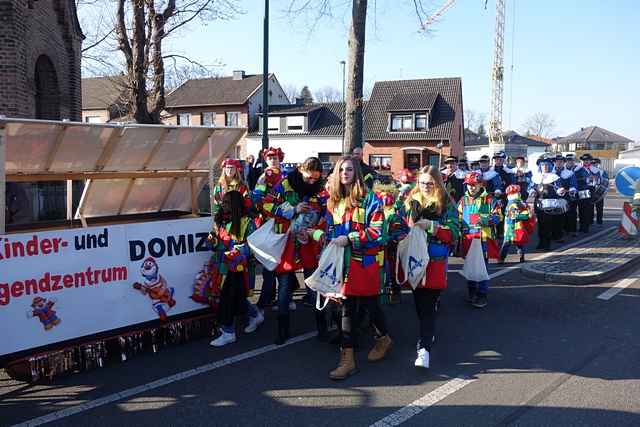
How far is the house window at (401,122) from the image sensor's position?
129 feet

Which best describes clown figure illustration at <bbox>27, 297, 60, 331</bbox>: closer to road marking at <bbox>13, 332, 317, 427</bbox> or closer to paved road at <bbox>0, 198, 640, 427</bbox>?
paved road at <bbox>0, 198, 640, 427</bbox>

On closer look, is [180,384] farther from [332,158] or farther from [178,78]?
[332,158]

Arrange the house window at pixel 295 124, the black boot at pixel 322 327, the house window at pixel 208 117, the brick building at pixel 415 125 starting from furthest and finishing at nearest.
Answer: the house window at pixel 208 117, the house window at pixel 295 124, the brick building at pixel 415 125, the black boot at pixel 322 327

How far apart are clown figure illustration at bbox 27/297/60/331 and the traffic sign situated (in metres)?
10.8

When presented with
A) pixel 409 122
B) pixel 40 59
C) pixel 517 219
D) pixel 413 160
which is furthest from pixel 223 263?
pixel 409 122

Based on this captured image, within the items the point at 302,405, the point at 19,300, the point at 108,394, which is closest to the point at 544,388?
the point at 302,405

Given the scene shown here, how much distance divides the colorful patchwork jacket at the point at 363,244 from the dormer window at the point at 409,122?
117 feet

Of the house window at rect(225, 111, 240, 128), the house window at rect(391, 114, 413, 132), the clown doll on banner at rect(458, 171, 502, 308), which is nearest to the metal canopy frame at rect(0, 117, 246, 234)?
the clown doll on banner at rect(458, 171, 502, 308)

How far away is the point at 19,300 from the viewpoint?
165 inches

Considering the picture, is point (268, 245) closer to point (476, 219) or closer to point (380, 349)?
point (380, 349)

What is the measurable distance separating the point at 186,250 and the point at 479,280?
3.45m

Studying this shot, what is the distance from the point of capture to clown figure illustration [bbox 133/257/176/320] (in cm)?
499

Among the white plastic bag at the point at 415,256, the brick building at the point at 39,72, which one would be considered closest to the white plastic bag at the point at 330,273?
the white plastic bag at the point at 415,256

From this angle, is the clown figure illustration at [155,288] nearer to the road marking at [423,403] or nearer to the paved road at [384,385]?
the paved road at [384,385]
